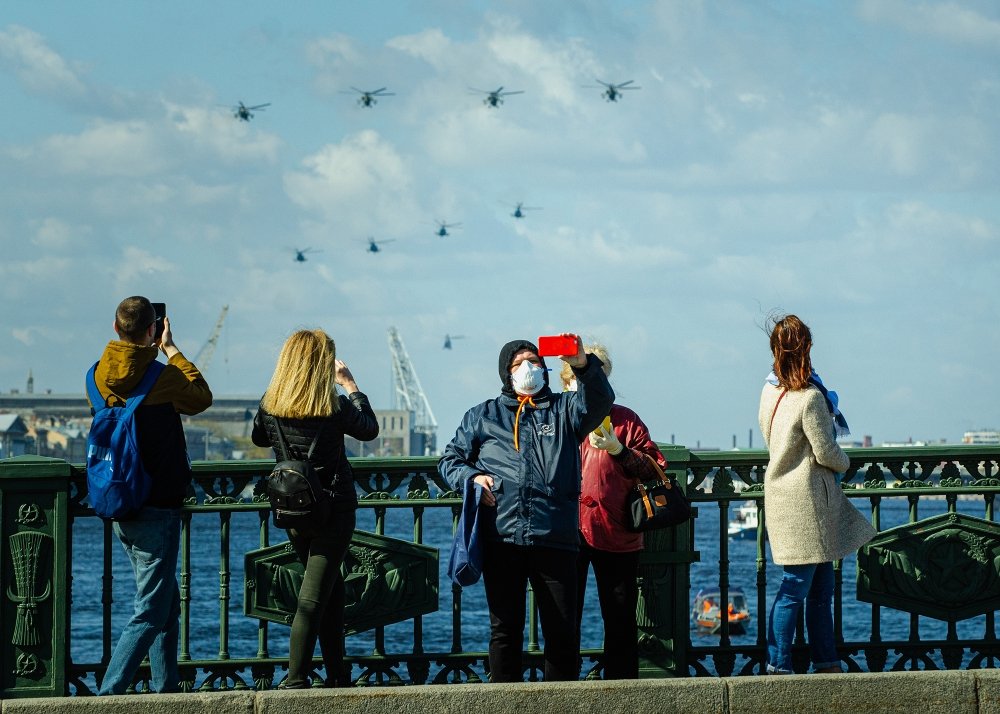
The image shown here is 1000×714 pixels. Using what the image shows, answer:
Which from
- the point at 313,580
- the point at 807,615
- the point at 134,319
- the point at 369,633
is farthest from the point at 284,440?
the point at 369,633

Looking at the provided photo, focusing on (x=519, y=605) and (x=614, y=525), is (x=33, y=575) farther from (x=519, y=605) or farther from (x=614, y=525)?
(x=614, y=525)

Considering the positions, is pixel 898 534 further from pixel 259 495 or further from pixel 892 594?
pixel 259 495

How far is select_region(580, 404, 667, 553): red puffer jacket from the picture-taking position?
21.4 feet

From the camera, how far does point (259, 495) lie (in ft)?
23.7

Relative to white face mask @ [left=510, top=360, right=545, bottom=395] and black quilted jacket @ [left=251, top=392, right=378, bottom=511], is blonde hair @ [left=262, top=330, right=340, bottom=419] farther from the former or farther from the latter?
white face mask @ [left=510, top=360, right=545, bottom=395]

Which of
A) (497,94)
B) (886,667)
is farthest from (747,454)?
(497,94)

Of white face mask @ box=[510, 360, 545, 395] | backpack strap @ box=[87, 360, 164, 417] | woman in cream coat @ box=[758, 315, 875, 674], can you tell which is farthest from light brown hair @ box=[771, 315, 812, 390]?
backpack strap @ box=[87, 360, 164, 417]

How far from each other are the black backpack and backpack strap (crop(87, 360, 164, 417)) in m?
0.68

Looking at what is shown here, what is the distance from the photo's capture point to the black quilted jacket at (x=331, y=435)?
6.25m

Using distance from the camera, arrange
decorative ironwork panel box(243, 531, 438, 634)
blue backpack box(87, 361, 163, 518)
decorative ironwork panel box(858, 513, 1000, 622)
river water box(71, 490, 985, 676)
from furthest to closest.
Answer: river water box(71, 490, 985, 676) < decorative ironwork panel box(858, 513, 1000, 622) < decorative ironwork panel box(243, 531, 438, 634) < blue backpack box(87, 361, 163, 518)

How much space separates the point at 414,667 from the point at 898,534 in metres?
2.60

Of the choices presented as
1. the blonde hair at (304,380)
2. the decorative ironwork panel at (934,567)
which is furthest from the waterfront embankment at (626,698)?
the decorative ironwork panel at (934,567)

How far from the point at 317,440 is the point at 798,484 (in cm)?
224

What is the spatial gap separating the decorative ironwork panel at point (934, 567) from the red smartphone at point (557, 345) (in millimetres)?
2424
